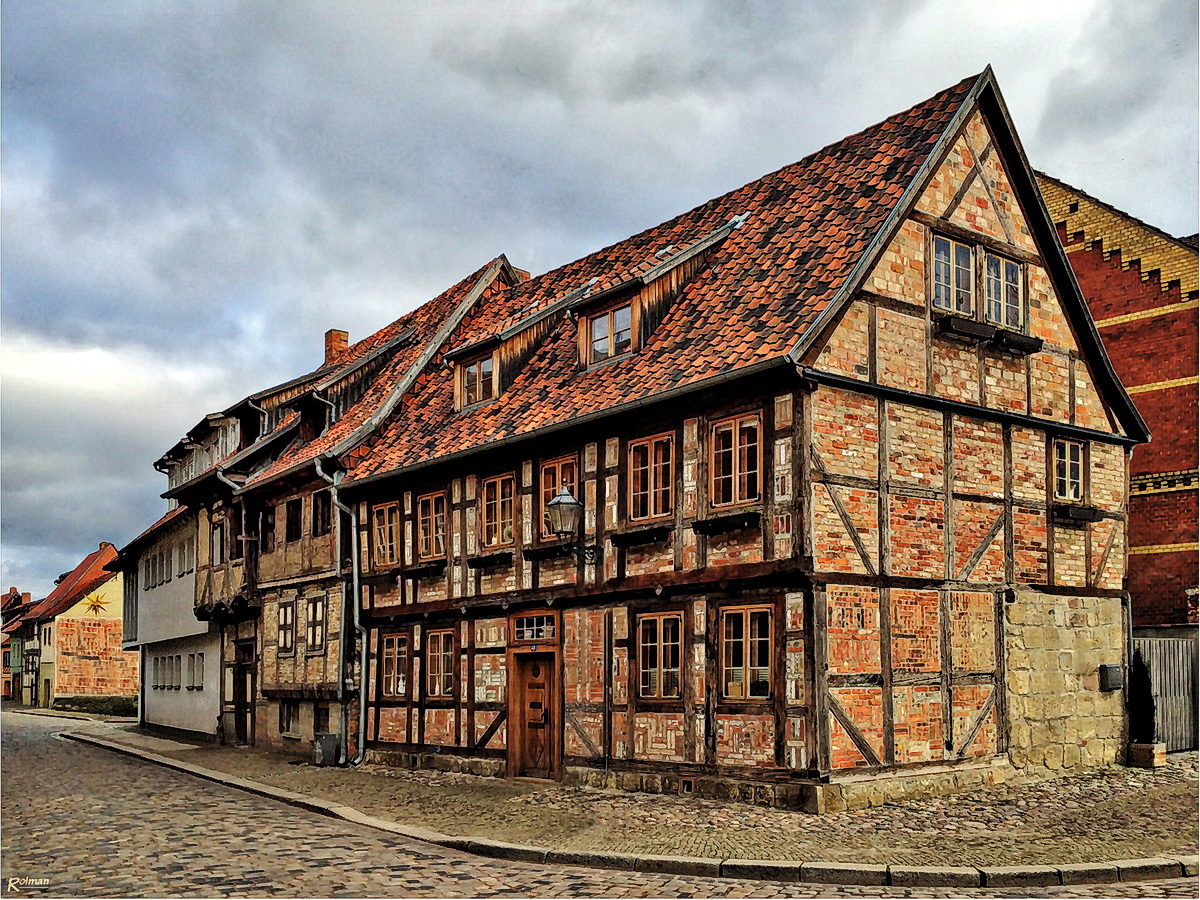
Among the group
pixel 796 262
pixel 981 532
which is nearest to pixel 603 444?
pixel 796 262

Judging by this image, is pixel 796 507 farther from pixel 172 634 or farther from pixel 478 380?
pixel 172 634

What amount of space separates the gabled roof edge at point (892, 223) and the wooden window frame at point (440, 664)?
9.63 meters

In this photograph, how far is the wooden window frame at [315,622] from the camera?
26.5m

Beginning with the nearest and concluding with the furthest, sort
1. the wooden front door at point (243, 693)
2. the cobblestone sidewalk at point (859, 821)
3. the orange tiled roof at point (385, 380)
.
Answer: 1. the cobblestone sidewalk at point (859, 821)
2. the orange tiled roof at point (385, 380)
3. the wooden front door at point (243, 693)

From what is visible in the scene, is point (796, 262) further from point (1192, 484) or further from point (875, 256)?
point (1192, 484)

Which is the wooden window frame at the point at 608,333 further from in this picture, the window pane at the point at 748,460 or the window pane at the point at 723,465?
the window pane at the point at 748,460

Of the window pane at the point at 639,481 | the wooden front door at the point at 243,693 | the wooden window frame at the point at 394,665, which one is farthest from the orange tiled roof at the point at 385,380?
the window pane at the point at 639,481

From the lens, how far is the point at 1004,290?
1895 cm

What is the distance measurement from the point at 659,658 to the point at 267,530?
48.0ft

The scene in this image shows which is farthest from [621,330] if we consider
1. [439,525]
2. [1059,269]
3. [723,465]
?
[1059,269]

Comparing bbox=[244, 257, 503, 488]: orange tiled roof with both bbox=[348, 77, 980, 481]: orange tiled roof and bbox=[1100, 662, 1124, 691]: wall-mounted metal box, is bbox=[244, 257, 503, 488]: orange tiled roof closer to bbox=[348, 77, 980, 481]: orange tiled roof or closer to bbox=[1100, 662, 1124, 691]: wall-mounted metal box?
bbox=[348, 77, 980, 481]: orange tiled roof

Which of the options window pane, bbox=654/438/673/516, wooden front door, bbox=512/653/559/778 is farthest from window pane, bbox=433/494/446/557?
window pane, bbox=654/438/673/516

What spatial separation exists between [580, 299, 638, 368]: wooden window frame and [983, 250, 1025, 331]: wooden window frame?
518 centimetres

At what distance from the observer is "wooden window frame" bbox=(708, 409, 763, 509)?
16.5 m
